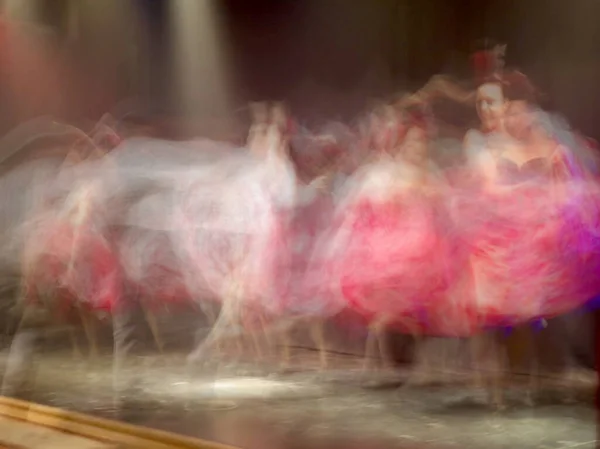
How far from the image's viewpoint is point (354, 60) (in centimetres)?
386

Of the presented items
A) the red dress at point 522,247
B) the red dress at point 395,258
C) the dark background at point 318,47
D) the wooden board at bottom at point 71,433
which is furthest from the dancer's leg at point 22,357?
the red dress at point 522,247

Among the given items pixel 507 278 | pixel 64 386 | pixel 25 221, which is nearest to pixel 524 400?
pixel 507 278

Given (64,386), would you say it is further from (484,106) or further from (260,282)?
(484,106)

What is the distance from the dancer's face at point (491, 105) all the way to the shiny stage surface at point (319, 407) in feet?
3.37

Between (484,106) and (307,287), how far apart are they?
1179 millimetres

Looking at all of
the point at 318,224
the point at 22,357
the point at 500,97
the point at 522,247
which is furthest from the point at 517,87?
the point at 22,357

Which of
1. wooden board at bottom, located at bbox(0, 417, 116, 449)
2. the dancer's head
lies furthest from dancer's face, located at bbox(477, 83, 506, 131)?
wooden board at bottom, located at bbox(0, 417, 116, 449)

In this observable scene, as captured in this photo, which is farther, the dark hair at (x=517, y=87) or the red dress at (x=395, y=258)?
the red dress at (x=395, y=258)

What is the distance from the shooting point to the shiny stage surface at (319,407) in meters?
2.83

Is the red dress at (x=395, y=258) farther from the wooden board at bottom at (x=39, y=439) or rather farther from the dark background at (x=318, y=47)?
the wooden board at bottom at (x=39, y=439)

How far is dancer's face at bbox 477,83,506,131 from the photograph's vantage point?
3.40 meters

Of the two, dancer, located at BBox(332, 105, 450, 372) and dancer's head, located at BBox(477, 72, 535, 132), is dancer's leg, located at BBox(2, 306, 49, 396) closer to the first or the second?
dancer, located at BBox(332, 105, 450, 372)

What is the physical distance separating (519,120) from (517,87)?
0.13 meters

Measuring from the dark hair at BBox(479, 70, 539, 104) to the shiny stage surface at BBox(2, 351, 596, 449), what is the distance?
1.09 meters
